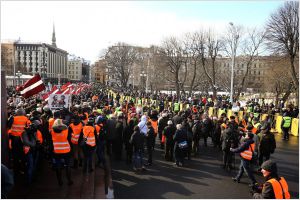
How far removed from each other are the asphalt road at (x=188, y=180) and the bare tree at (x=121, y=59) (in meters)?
54.3

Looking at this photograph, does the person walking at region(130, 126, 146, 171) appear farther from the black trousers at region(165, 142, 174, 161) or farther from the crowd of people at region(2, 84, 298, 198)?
the black trousers at region(165, 142, 174, 161)

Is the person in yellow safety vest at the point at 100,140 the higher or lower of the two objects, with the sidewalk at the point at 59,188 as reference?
higher

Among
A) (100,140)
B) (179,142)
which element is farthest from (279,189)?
(100,140)

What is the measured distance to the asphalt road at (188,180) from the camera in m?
8.02

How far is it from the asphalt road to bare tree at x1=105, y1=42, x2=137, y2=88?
54269mm

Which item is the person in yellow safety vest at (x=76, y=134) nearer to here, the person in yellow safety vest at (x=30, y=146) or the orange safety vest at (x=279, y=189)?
the person in yellow safety vest at (x=30, y=146)

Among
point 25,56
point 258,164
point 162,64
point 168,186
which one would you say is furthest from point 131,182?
point 25,56

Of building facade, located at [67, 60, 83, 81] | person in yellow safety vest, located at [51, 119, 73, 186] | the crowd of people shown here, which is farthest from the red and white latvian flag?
building facade, located at [67, 60, 83, 81]

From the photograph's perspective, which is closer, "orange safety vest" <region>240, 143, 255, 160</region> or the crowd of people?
the crowd of people

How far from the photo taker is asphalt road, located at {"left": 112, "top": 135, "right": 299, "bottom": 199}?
802 centimetres

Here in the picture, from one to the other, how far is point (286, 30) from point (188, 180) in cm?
2396

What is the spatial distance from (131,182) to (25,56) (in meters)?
138

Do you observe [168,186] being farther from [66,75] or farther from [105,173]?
[66,75]

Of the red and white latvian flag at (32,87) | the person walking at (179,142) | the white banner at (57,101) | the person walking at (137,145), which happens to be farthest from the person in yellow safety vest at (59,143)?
the white banner at (57,101)
